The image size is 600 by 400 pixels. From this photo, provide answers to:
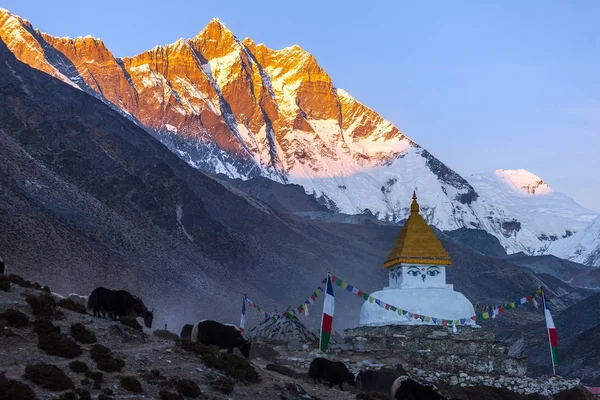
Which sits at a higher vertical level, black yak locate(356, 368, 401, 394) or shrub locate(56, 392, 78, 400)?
black yak locate(356, 368, 401, 394)

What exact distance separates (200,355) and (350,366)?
1518cm

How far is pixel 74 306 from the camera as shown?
81.6 ft

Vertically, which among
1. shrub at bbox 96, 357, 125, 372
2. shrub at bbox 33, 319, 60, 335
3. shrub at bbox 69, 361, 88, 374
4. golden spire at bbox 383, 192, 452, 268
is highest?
golden spire at bbox 383, 192, 452, 268

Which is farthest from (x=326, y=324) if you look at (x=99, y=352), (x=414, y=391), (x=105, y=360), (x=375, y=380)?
(x=105, y=360)

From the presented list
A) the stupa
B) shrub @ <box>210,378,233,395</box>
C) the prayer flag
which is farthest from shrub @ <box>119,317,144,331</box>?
the stupa

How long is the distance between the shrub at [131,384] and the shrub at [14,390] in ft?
7.69

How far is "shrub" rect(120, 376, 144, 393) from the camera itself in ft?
65.2

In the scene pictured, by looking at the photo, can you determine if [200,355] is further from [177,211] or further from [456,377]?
[177,211]

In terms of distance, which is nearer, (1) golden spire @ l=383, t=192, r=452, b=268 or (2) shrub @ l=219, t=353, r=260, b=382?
(2) shrub @ l=219, t=353, r=260, b=382

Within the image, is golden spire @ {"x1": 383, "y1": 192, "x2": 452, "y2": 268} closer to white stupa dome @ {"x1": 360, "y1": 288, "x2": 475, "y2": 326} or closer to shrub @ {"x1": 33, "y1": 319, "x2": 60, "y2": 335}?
white stupa dome @ {"x1": 360, "y1": 288, "x2": 475, "y2": 326}

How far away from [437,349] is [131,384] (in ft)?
77.9

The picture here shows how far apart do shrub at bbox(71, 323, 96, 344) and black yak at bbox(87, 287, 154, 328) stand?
328 centimetres

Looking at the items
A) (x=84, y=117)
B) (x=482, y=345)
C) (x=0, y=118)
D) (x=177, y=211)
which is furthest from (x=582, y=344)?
(x=84, y=117)

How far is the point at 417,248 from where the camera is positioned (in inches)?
1794
